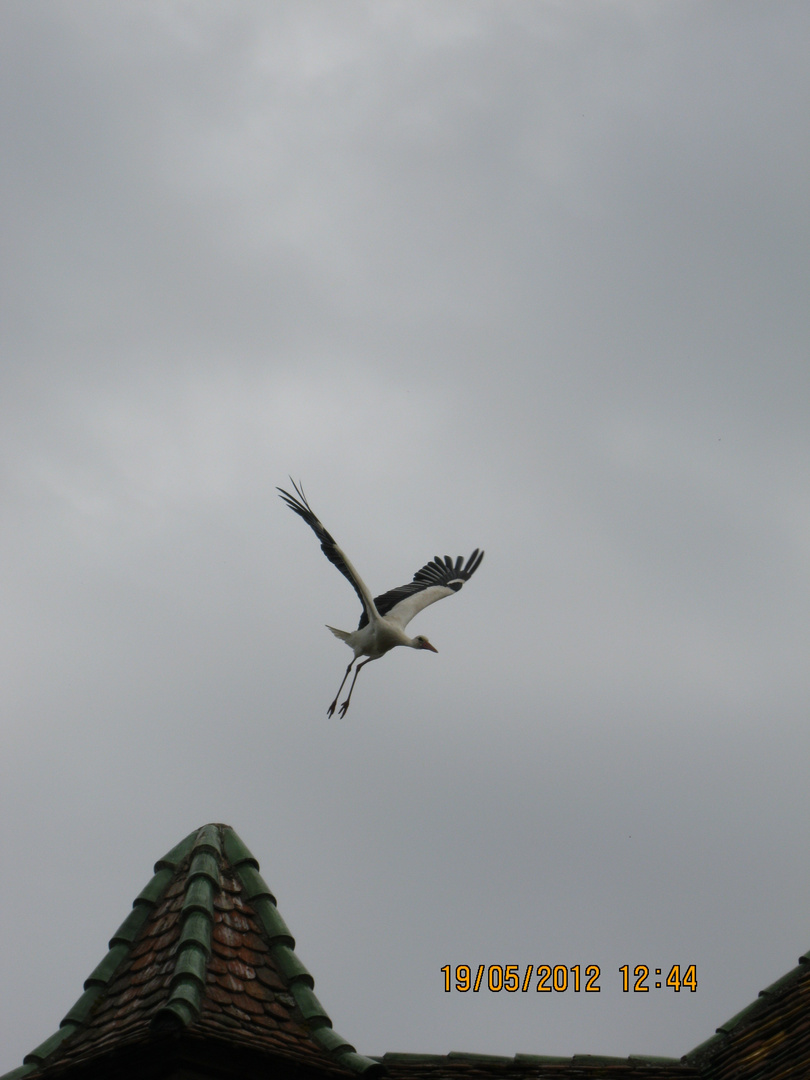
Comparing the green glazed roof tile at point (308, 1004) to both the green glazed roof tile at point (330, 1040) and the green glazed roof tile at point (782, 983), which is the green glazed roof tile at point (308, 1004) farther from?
the green glazed roof tile at point (782, 983)

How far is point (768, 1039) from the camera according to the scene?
289 inches

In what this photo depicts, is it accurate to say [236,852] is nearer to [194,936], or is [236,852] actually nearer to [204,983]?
[194,936]

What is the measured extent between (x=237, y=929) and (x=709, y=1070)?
151 inches

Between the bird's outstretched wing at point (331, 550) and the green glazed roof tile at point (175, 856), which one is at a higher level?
the bird's outstretched wing at point (331, 550)

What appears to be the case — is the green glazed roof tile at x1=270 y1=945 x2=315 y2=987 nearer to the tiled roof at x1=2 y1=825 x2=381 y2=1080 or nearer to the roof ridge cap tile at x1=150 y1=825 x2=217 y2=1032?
the tiled roof at x1=2 y1=825 x2=381 y2=1080

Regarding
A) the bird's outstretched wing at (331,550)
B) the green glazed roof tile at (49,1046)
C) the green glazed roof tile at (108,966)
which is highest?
the bird's outstretched wing at (331,550)

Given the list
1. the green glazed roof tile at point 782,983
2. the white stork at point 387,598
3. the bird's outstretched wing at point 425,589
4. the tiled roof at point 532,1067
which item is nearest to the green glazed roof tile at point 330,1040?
the tiled roof at point 532,1067

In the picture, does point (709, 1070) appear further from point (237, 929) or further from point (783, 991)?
point (237, 929)

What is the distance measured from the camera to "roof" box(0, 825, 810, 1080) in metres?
4.34

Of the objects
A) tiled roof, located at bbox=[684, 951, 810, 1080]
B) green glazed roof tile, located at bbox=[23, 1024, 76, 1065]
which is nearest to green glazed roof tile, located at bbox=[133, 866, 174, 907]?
green glazed roof tile, located at bbox=[23, 1024, 76, 1065]

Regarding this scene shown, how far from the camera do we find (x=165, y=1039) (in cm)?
425

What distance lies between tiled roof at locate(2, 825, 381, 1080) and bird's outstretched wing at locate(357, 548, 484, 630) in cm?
753

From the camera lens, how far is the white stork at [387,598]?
10945 mm

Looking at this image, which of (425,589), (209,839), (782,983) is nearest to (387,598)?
(425,589)
